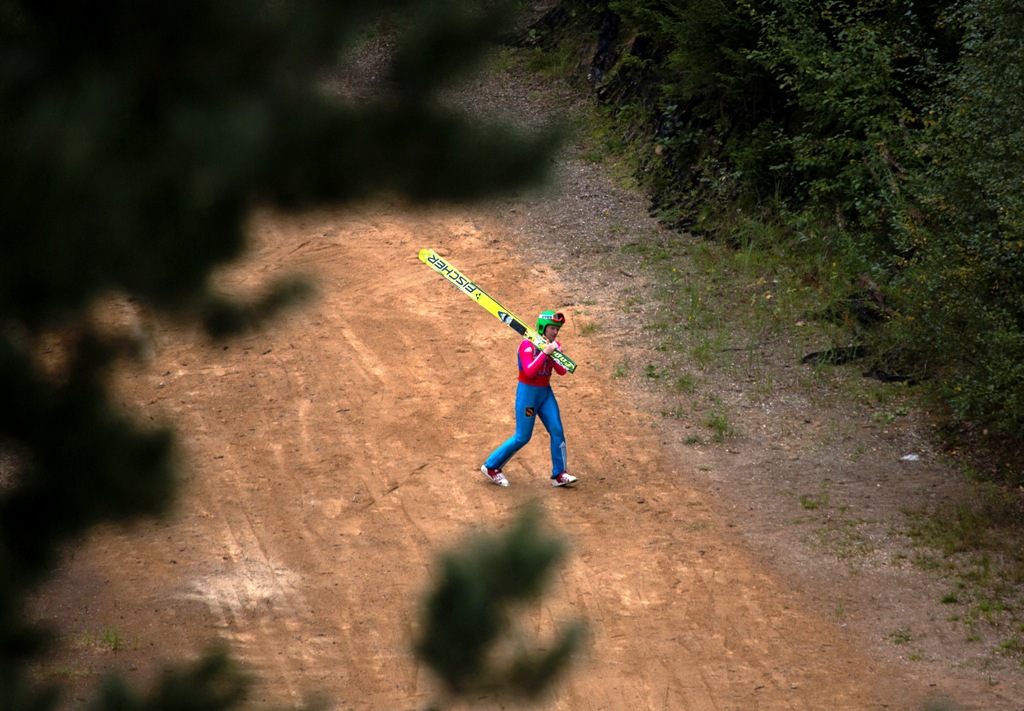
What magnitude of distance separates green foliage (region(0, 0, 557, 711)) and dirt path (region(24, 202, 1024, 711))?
3.14 m

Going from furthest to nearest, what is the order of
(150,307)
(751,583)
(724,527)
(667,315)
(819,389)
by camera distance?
(667,315)
(819,389)
(724,527)
(751,583)
(150,307)

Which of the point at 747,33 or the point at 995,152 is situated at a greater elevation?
the point at 995,152

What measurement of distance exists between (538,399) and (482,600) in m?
9.09

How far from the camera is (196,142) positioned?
366 cm

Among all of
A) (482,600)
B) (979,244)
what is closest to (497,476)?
(979,244)

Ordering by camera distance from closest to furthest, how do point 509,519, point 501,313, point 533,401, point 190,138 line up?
1. point 190,138
2. point 509,519
3. point 533,401
4. point 501,313

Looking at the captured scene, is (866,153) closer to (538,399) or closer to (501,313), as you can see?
(501,313)

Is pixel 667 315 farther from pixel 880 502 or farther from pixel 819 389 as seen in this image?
pixel 880 502

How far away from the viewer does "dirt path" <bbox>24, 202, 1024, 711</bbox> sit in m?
10.0

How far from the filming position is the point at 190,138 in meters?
3.66

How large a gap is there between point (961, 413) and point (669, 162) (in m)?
10.5

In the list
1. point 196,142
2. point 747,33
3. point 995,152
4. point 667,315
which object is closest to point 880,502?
point 995,152

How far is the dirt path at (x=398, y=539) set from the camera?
10023 millimetres

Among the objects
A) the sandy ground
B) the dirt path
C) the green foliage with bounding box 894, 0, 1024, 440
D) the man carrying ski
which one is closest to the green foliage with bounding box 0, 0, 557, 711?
the sandy ground
